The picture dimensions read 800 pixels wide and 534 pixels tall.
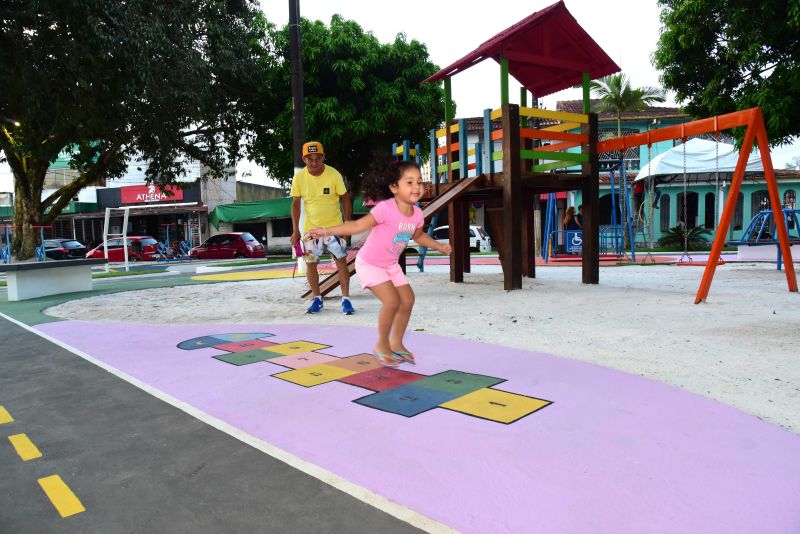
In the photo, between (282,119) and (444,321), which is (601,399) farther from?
(282,119)

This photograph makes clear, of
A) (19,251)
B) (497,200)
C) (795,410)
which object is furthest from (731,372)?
(19,251)

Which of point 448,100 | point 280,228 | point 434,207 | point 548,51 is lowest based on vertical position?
point 434,207

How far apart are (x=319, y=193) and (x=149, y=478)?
15.2 ft

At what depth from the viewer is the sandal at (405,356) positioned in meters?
4.32

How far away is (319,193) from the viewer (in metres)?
6.71

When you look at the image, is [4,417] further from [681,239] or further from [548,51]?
[681,239]

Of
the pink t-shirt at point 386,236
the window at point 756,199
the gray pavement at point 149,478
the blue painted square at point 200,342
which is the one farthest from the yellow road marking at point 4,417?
the window at point 756,199

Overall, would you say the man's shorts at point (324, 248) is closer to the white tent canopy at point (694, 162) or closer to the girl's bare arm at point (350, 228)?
the girl's bare arm at point (350, 228)

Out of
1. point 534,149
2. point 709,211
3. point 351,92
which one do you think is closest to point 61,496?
point 534,149

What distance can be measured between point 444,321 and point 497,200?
510 centimetres

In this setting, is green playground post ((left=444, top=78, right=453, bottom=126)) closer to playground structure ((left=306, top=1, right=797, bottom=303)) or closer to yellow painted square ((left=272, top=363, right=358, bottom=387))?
playground structure ((left=306, top=1, right=797, bottom=303))

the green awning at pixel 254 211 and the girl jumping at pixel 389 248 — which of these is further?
the green awning at pixel 254 211

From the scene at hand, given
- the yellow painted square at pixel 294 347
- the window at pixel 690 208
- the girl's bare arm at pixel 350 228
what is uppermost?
the window at pixel 690 208

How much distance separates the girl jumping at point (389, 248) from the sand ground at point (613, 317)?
1.49 ft
